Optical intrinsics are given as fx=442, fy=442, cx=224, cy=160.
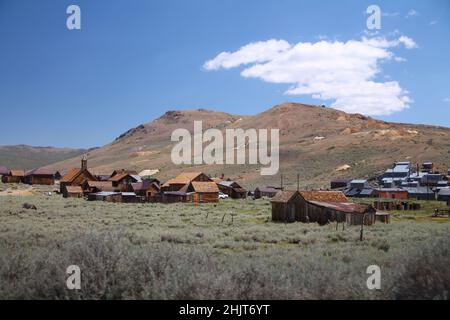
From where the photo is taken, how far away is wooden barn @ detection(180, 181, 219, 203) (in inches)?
2243

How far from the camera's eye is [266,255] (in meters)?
14.6

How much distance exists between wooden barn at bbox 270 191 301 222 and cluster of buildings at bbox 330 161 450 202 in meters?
32.8

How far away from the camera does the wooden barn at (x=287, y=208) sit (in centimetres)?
3120

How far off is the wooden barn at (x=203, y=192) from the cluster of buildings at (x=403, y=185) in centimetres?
2089

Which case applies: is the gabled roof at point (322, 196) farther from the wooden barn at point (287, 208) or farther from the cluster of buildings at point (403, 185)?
the cluster of buildings at point (403, 185)

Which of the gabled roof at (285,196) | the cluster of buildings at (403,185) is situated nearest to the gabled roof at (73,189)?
the gabled roof at (285,196)

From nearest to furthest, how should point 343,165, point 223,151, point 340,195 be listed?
point 340,195 → point 343,165 → point 223,151

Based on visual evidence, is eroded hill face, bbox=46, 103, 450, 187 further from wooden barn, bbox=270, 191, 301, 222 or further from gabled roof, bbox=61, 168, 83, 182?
wooden barn, bbox=270, 191, 301, 222

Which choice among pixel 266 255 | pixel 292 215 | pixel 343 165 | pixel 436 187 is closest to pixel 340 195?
pixel 292 215

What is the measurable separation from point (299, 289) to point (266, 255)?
283 inches

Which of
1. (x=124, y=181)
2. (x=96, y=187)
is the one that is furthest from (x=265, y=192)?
(x=96, y=187)

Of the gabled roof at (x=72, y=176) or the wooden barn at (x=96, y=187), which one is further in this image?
the gabled roof at (x=72, y=176)

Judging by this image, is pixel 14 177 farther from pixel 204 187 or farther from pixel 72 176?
pixel 204 187
